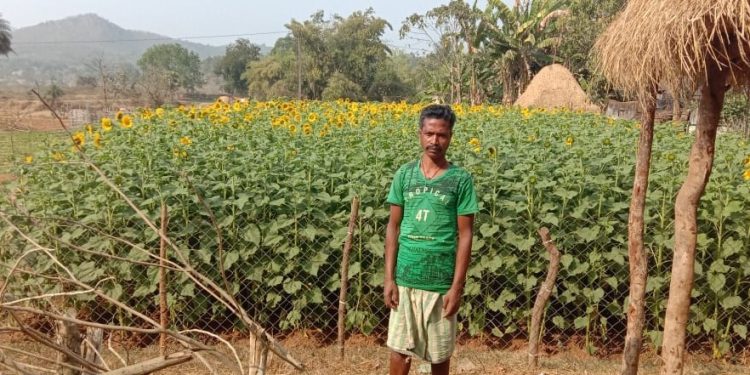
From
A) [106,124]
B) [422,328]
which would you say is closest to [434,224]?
[422,328]

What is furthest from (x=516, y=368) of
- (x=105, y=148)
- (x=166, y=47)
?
(x=166, y=47)

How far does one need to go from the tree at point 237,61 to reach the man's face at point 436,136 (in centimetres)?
6780

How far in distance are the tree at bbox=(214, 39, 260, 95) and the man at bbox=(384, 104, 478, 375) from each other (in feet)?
222

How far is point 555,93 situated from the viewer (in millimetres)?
18016

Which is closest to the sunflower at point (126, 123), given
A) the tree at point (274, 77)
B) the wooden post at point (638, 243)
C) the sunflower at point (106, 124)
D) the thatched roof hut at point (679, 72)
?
the sunflower at point (106, 124)

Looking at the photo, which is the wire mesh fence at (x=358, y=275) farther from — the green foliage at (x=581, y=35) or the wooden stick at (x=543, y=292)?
the green foliage at (x=581, y=35)

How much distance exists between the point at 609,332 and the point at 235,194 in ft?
9.42

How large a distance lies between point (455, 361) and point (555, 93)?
15129 mm

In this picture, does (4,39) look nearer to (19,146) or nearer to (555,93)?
(19,146)

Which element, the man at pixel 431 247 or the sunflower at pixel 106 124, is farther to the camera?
the sunflower at pixel 106 124

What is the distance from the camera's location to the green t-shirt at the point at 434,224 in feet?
9.11

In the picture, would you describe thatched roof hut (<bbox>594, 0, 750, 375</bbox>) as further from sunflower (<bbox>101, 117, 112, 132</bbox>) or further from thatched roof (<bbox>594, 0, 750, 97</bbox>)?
sunflower (<bbox>101, 117, 112, 132</bbox>)

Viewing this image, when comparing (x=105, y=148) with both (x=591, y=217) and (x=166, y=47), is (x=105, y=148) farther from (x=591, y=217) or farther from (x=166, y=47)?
(x=166, y=47)

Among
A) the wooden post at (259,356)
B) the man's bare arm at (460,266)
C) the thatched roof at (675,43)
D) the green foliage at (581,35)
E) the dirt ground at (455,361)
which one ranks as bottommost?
the dirt ground at (455,361)
